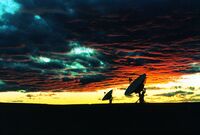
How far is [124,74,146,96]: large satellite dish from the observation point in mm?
21406

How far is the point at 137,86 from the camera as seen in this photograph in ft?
70.6
